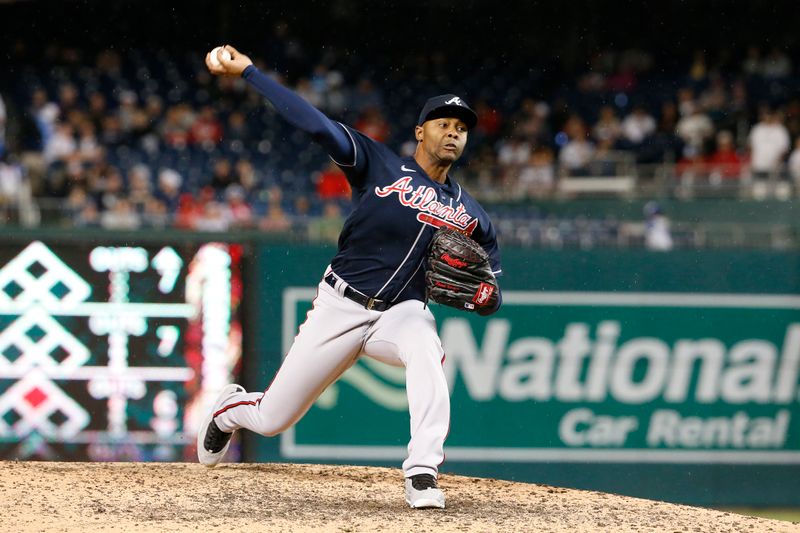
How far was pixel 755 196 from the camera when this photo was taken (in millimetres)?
10617

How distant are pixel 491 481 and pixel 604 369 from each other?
1.64 meters

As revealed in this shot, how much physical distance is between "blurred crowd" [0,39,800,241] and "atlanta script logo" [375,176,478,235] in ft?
12.4

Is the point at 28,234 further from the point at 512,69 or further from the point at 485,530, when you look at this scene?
the point at 512,69

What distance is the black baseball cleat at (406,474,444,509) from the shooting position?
14.3 feet

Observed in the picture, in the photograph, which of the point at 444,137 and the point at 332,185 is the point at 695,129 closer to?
the point at 332,185

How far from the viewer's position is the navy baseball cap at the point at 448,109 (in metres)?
4.57

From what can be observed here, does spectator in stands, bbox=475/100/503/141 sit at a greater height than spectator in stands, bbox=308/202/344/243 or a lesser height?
greater

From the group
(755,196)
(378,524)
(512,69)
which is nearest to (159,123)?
(512,69)

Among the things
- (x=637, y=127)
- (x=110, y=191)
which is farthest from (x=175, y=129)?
(x=637, y=127)

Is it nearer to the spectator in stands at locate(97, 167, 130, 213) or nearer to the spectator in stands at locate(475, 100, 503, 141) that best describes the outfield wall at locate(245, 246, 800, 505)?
the spectator in stands at locate(97, 167, 130, 213)

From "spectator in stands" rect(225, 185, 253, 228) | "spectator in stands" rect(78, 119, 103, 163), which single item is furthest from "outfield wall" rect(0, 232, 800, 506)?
"spectator in stands" rect(78, 119, 103, 163)

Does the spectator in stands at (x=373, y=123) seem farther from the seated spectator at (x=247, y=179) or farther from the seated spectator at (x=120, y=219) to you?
the seated spectator at (x=120, y=219)

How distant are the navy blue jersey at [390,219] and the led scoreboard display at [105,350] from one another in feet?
6.39

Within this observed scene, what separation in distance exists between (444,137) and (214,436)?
170 centimetres
